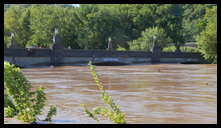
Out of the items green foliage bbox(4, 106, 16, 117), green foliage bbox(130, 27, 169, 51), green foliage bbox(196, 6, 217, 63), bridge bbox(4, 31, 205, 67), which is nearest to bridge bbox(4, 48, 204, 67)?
bridge bbox(4, 31, 205, 67)

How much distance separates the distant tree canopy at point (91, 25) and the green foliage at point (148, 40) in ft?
0.59

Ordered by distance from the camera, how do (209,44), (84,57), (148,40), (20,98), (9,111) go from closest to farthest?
(20,98) < (9,111) < (84,57) < (209,44) < (148,40)

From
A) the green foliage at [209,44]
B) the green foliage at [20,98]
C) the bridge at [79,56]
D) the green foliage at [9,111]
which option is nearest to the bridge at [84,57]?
the bridge at [79,56]

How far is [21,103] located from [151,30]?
7105cm

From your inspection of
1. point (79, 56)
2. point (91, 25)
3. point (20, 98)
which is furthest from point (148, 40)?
point (20, 98)

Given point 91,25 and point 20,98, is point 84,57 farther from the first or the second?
point 20,98

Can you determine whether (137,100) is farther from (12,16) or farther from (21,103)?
(12,16)

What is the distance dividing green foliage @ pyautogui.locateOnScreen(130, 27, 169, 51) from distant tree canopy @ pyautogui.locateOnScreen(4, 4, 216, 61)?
0.18 m

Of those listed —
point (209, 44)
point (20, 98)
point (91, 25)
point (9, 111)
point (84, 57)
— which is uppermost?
point (91, 25)

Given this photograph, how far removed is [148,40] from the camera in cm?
7975

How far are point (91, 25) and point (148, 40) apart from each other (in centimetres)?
860

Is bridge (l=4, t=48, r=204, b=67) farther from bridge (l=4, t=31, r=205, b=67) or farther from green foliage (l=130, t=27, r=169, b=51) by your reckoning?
green foliage (l=130, t=27, r=169, b=51)

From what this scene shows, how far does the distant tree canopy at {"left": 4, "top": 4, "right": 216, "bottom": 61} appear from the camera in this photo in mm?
75625
